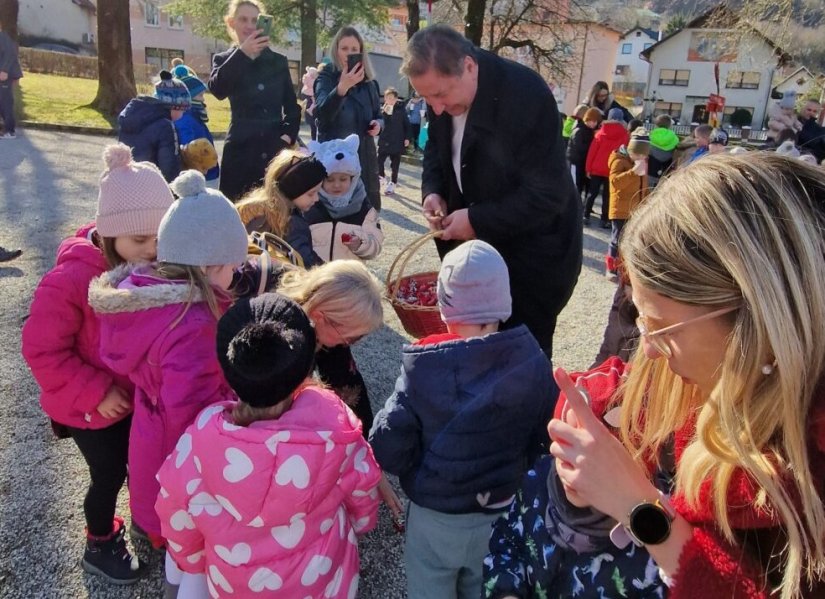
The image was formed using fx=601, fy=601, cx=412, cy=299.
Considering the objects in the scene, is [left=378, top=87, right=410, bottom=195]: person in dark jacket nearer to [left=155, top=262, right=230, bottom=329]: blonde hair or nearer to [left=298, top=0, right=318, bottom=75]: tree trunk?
[left=155, top=262, right=230, bottom=329]: blonde hair

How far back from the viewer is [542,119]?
8.38 feet

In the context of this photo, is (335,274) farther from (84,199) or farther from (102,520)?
(84,199)

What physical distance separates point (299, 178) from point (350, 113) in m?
2.60

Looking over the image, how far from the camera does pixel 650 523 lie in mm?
1054

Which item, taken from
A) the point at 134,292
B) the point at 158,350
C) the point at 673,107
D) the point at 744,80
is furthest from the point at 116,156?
the point at 673,107

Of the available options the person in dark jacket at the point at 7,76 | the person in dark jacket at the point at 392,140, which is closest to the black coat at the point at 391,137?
the person in dark jacket at the point at 392,140

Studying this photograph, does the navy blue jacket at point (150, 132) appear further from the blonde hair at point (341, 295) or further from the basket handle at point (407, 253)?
the blonde hair at point (341, 295)

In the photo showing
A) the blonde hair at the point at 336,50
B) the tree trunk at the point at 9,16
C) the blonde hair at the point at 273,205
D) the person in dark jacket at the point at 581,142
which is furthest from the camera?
the tree trunk at the point at 9,16

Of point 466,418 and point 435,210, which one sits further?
point 435,210

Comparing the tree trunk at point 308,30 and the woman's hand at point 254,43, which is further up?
the tree trunk at point 308,30

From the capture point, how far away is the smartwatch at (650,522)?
1050 millimetres

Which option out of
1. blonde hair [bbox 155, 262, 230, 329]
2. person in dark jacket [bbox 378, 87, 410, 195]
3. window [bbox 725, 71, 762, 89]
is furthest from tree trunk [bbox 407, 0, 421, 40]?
window [bbox 725, 71, 762, 89]

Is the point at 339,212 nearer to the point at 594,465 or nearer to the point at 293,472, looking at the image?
the point at 293,472

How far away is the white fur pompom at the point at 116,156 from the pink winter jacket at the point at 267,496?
1.11 m
